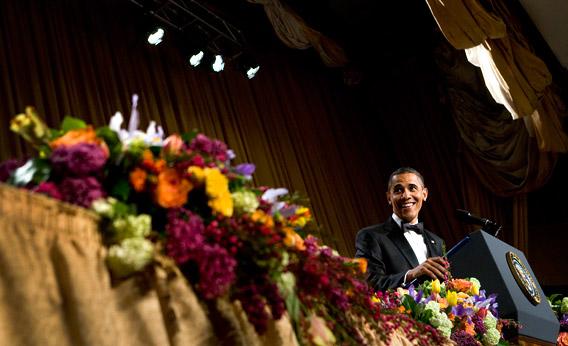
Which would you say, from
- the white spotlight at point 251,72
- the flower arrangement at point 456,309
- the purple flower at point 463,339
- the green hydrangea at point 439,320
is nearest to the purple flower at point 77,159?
the flower arrangement at point 456,309

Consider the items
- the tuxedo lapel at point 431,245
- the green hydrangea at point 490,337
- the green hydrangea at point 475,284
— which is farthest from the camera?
the tuxedo lapel at point 431,245

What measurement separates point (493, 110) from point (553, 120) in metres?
0.86

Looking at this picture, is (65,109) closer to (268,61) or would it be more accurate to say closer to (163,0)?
(163,0)

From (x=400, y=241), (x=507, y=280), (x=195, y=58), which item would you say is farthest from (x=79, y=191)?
(x=195, y=58)

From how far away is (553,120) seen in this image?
6.25 metres

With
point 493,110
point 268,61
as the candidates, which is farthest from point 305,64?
point 493,110

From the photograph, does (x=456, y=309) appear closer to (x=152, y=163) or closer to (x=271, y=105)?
(x=152, y=163)

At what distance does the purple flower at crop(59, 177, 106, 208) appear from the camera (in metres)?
1.05

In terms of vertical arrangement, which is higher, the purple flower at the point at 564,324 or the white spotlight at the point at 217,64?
the white spotlight at the point at 217,64

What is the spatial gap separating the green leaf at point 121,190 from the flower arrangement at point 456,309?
1.23m

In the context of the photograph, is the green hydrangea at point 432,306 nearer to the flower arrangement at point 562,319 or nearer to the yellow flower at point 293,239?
the yellow flower at point 293,239

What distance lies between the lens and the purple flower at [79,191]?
3.45 feet

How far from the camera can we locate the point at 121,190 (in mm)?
1117

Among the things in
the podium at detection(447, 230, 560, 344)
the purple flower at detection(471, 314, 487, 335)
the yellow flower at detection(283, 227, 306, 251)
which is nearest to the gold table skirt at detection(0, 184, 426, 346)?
the yellow flower at detection(283, 227, 306, 251)
